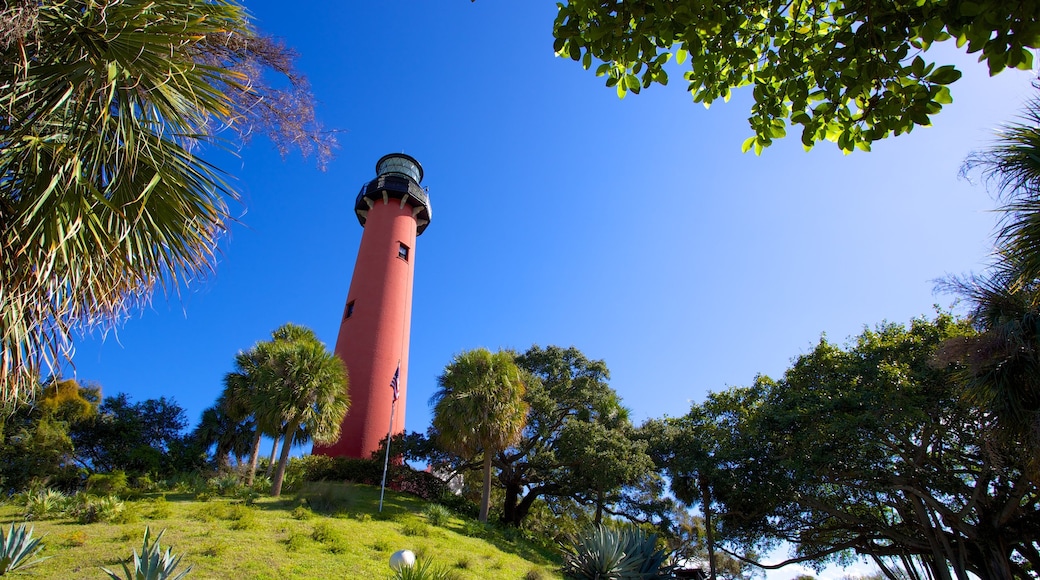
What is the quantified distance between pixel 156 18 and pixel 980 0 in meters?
4.53

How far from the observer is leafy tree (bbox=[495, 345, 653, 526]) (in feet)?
55.4

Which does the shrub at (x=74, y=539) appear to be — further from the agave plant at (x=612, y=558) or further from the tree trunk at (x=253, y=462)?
the agave plant at (x=612, y=558)

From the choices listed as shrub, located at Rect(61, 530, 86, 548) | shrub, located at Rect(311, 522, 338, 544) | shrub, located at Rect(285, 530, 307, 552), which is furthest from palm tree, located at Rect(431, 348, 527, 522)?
shrub, located at Rect(61, 530, 86, 548)

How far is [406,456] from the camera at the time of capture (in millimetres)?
18719

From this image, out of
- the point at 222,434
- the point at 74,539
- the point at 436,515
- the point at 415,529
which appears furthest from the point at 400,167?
the point at 74,539

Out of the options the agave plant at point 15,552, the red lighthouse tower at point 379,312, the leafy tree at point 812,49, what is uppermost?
the red lighthouse tower at point 379,312

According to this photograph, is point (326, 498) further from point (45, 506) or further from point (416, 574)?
point (416, 574)

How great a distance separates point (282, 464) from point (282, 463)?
3cm

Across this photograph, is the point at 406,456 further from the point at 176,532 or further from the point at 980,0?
the point at 980,0

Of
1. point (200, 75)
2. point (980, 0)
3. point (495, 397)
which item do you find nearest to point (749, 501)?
point (495, 397)

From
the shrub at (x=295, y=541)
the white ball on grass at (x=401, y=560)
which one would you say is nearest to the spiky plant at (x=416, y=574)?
the white ball on grass at (x=401, y=560)

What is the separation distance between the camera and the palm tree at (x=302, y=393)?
47.4 ft

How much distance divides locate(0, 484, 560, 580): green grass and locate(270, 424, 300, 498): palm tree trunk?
0.58m

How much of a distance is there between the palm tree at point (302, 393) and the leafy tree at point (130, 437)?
8967 millimetres
